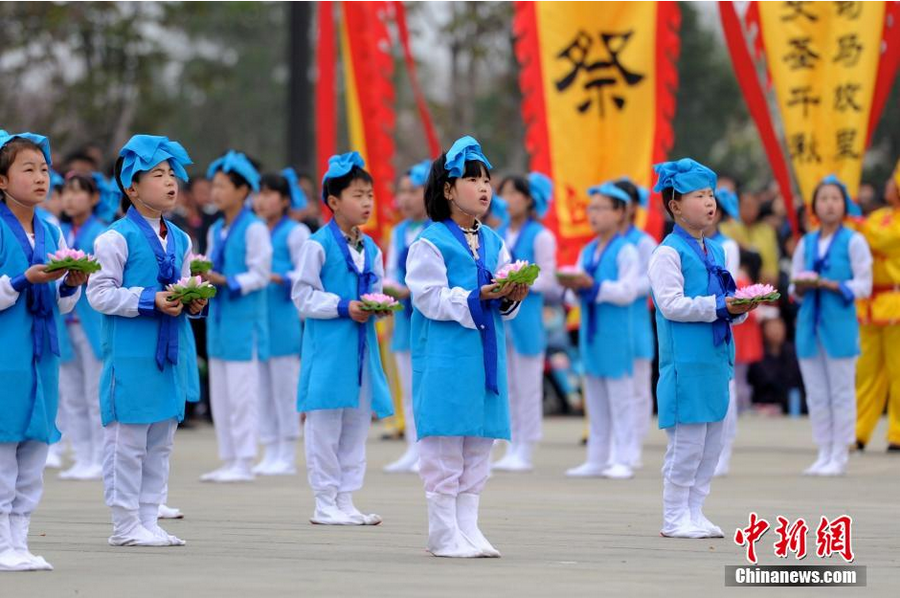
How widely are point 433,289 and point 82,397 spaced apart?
16.8 ft

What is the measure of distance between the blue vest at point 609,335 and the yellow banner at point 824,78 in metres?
1.84

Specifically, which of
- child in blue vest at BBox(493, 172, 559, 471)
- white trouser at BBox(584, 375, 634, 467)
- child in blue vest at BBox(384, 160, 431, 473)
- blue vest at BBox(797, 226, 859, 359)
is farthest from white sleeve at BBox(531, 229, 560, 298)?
blue vest at BBox(797, 226, 859, 359)

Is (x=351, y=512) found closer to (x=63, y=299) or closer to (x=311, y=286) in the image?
(x=311, y=286)

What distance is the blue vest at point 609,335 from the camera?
1112cm

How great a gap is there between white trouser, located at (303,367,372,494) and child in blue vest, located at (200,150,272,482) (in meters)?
2.07

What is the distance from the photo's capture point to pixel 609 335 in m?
11.1

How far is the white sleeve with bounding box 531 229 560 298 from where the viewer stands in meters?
11.5

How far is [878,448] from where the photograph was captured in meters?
13.2

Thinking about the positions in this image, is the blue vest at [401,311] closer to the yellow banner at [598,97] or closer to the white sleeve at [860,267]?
the yellow banner at [598,97]

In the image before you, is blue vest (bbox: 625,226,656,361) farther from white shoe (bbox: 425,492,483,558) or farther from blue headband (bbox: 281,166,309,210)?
white shoe (bbox: 425,492,483,558)

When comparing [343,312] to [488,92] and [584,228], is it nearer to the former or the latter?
[584,228]

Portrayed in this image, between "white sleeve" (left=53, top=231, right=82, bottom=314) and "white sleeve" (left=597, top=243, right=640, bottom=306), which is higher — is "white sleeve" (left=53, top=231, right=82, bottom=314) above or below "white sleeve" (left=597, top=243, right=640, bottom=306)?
above

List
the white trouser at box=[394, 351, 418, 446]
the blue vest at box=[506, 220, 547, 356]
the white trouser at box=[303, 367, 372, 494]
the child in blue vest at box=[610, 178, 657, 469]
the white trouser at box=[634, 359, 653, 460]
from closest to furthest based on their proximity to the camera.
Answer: the white trouser at box=[303, 367, 372, 494] → the child in blue vest at box=[610, 178, 657, 469] → the blue vest at box=[506, 220, 547, 356] → the white trouser at box=[394, 351, 418, 446] → the white trouser at box=[634, 359, 653, 460]

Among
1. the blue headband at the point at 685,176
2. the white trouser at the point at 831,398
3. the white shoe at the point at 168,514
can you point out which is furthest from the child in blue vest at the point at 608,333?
the white shoe at the point at 168,514
